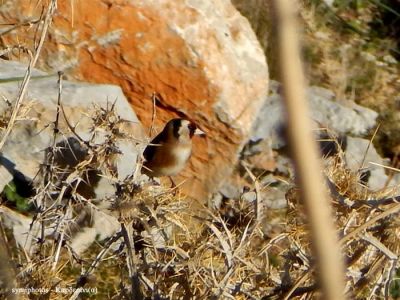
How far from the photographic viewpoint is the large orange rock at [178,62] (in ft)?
18.6

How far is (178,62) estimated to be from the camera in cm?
583

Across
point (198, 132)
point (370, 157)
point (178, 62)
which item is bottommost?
point (370, 157)

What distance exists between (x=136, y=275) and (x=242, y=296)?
33 cm

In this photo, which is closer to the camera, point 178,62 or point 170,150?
point 170,150

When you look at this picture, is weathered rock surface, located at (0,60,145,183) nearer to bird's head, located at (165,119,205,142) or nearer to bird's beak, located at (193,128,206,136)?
bird's head, located at (165,119,205,142)

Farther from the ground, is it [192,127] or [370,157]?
[192,127]

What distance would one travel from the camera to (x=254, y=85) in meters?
6.23

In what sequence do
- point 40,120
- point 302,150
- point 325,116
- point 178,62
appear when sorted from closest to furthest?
point 302,150 < point 40,120 < point 178,62 < point 325,116

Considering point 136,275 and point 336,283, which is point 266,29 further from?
point 336,283

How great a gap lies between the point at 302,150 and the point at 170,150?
4815 mm

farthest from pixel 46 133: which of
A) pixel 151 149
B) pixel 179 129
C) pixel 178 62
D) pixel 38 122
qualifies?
pixel 178 62

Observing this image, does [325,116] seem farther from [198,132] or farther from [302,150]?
[302,150]

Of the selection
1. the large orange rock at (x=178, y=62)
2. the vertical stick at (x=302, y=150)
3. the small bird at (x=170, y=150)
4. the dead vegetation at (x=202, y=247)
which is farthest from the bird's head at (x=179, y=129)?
the vertical stick at (x=302, y=150)

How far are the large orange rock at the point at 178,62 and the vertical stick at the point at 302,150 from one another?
5084mm
